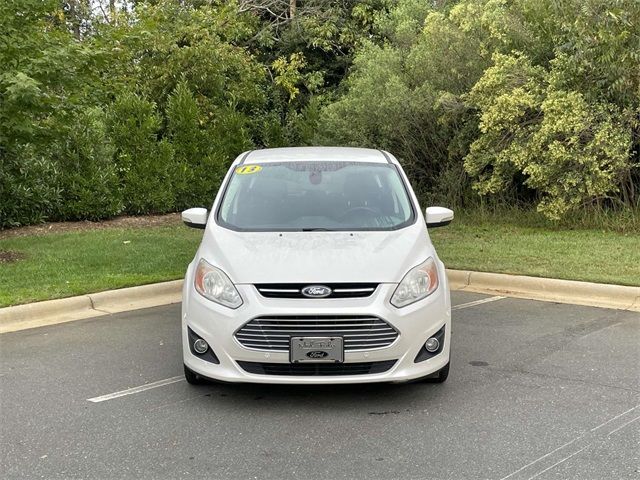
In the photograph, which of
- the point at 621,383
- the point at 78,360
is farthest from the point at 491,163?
the point at 78,360

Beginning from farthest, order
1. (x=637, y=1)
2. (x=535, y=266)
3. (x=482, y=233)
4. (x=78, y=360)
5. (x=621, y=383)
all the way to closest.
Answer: (x=482, y=233) < (x=637, y=1) < (x=535, y=266) < (x=78, y=360) < (x=621, y=383)

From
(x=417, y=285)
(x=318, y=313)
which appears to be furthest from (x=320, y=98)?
(x=318, y=313)

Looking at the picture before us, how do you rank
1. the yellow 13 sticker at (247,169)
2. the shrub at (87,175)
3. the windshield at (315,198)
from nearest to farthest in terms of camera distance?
the windshield at (315,198) < the yellow 13 sticker at (247,169) < the shrub at (87,175)

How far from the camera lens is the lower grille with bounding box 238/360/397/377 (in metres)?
4.39

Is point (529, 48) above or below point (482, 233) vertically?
→ above

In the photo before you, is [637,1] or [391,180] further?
[637,1]

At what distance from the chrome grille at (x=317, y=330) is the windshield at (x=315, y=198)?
1089 mm

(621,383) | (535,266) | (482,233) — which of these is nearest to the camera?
(621,383)

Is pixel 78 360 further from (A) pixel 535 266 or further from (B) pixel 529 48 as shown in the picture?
(B) pixel 529 48

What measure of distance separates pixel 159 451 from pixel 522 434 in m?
2.15

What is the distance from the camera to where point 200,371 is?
Answer: 15.0ft

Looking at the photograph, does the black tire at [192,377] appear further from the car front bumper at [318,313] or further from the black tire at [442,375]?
the black tire at [442,375]

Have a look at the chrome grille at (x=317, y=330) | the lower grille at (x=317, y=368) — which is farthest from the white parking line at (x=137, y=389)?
the chrome grille at (x=317, y=330)

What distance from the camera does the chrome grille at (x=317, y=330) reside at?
14.2 feet
